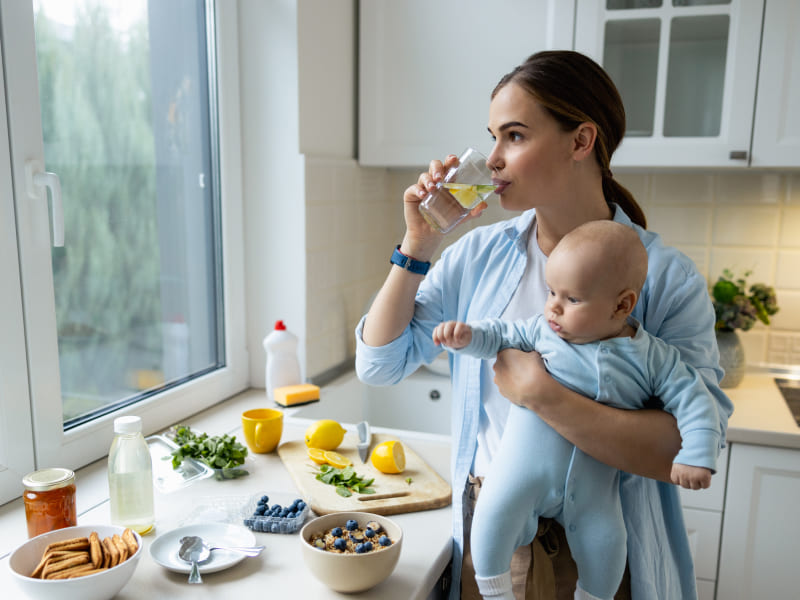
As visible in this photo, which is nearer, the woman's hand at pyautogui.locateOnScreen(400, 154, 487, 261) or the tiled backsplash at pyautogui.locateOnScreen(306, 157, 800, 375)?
→ the woman's hand at pyautogui.locateOnScreen(400, 154, 487, 261)

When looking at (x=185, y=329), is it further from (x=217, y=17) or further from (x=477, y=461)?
(x=477, y=461)

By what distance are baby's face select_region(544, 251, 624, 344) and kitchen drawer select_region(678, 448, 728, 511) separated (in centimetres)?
108

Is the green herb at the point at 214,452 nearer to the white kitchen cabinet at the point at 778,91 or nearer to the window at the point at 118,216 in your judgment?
the window at the point at 118,216

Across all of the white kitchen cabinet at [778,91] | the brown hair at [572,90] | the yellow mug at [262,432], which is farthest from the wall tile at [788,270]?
the yellow mug at [262,432]

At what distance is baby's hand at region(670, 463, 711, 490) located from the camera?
0.92 m

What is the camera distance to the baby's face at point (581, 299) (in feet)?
3.12

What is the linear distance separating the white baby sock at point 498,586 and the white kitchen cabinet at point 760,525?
1.04m

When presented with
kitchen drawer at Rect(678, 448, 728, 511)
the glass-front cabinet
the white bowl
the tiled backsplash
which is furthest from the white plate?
the glass-front cabinet

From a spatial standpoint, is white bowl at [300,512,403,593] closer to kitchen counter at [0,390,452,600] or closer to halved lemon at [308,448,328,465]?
kitchen counter at [0,390,452,600]

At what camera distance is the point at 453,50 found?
2.15 meters

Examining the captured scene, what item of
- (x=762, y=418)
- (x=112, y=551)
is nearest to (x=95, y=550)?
(x=112, y=551)

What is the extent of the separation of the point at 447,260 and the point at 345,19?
1.20 metres

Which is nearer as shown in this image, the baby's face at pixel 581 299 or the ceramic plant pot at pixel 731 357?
the baby's face at pixel 581 299

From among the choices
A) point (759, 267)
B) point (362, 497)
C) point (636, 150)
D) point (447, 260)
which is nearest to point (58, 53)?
point (447, 260)
